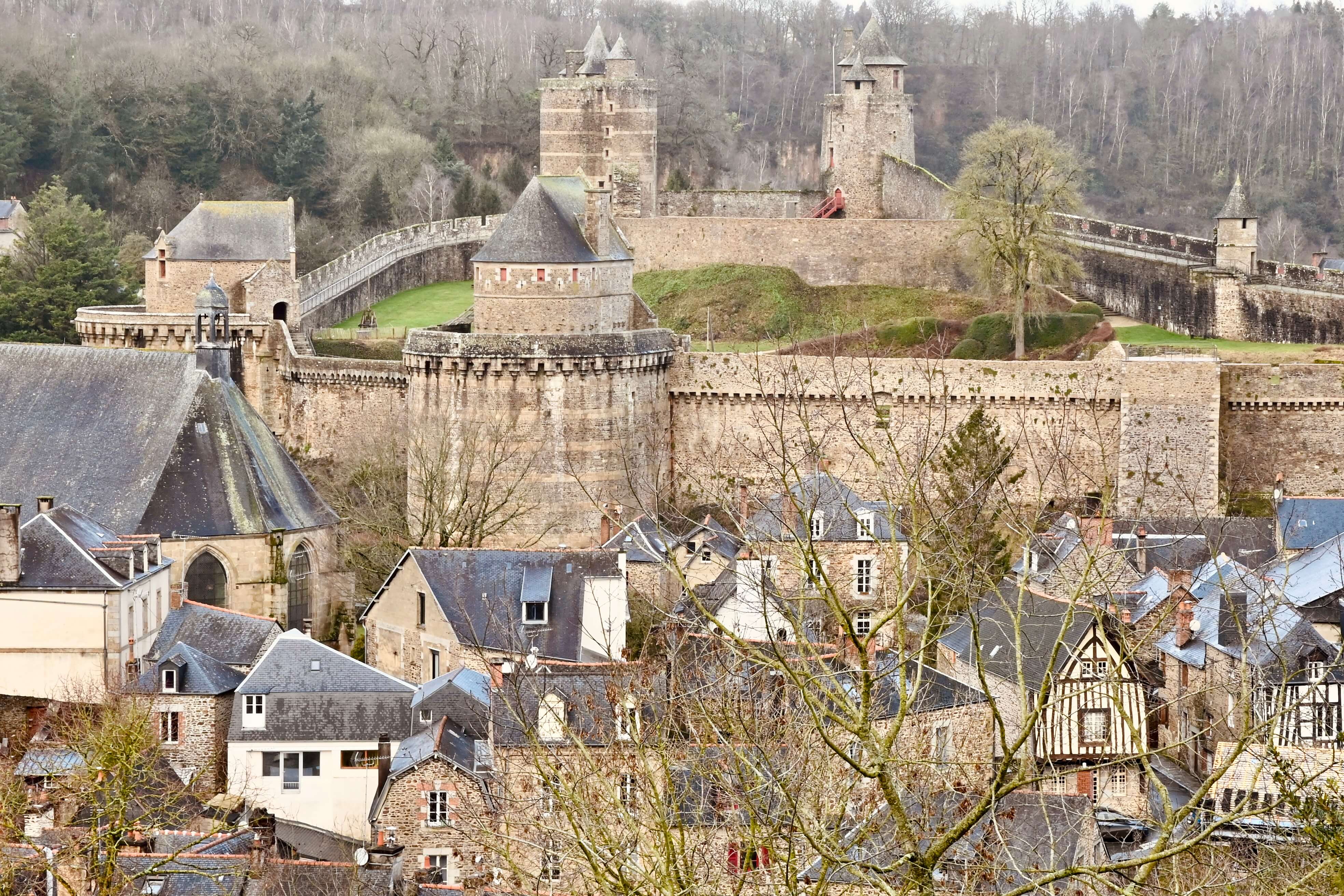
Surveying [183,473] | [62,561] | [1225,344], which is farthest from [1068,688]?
[1225,344]

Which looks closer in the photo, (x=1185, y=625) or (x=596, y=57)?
(x=1185, y=625)

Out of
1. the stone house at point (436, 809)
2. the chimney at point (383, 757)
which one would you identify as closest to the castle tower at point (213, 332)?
the chimney at point (383, 757)

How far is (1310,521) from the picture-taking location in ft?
125

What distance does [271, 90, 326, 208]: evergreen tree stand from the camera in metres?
69.0

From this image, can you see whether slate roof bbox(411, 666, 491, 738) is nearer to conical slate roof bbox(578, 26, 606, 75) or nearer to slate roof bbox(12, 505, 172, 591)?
slate roof bbox(12, 505, 172, 591)

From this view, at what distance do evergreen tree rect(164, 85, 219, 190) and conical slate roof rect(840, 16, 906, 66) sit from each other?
70.5 feet

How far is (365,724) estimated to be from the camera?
106ft

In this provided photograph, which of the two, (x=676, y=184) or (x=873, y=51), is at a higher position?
(x=873, y=51)

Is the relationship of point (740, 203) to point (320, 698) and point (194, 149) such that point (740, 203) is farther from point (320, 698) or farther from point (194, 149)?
point (320, 698)

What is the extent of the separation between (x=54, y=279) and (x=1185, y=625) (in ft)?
93.9

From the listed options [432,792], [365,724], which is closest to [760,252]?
[365,724]

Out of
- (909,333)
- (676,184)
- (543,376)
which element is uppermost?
(676,184)

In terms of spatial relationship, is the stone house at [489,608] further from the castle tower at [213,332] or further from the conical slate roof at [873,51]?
the conical slate roof at [873,51]

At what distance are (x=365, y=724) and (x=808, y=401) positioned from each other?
1240 centimetres
